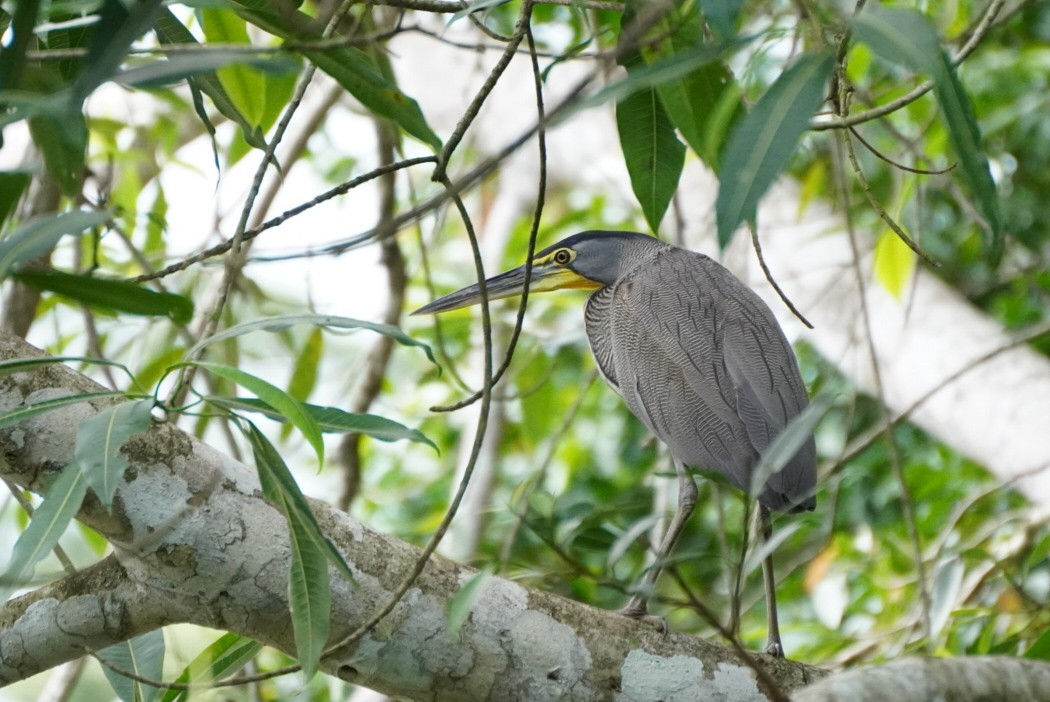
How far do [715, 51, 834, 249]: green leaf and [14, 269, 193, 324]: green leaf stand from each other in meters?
0.71

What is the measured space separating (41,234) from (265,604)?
64 centimetres

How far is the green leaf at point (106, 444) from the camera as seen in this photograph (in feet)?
3.98

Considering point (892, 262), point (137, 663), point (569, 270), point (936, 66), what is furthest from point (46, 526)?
point (892, 262)

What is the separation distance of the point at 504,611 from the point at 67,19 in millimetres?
1075

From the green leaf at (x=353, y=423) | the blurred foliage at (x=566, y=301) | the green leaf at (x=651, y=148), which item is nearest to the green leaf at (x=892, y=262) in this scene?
the blurred foliage at (x=566, y=301)

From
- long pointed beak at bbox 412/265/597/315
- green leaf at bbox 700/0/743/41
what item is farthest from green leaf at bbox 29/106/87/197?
long pointed beak at bbox 412/265/597/315

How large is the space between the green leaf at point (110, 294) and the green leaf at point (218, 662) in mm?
669

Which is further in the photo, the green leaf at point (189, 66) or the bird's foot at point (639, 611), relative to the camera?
the bird's foot at point (639, 611)

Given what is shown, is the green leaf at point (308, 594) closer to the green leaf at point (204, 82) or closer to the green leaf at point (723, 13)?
the green leaf at point (204, 82)

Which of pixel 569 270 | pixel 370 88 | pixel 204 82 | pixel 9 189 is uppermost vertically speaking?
pixel 569 270

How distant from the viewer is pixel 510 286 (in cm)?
275

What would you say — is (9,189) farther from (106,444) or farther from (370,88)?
(370,88)

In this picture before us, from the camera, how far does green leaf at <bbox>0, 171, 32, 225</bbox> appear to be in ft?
3.84

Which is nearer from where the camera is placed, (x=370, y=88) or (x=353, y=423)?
(x=370, y=88)
